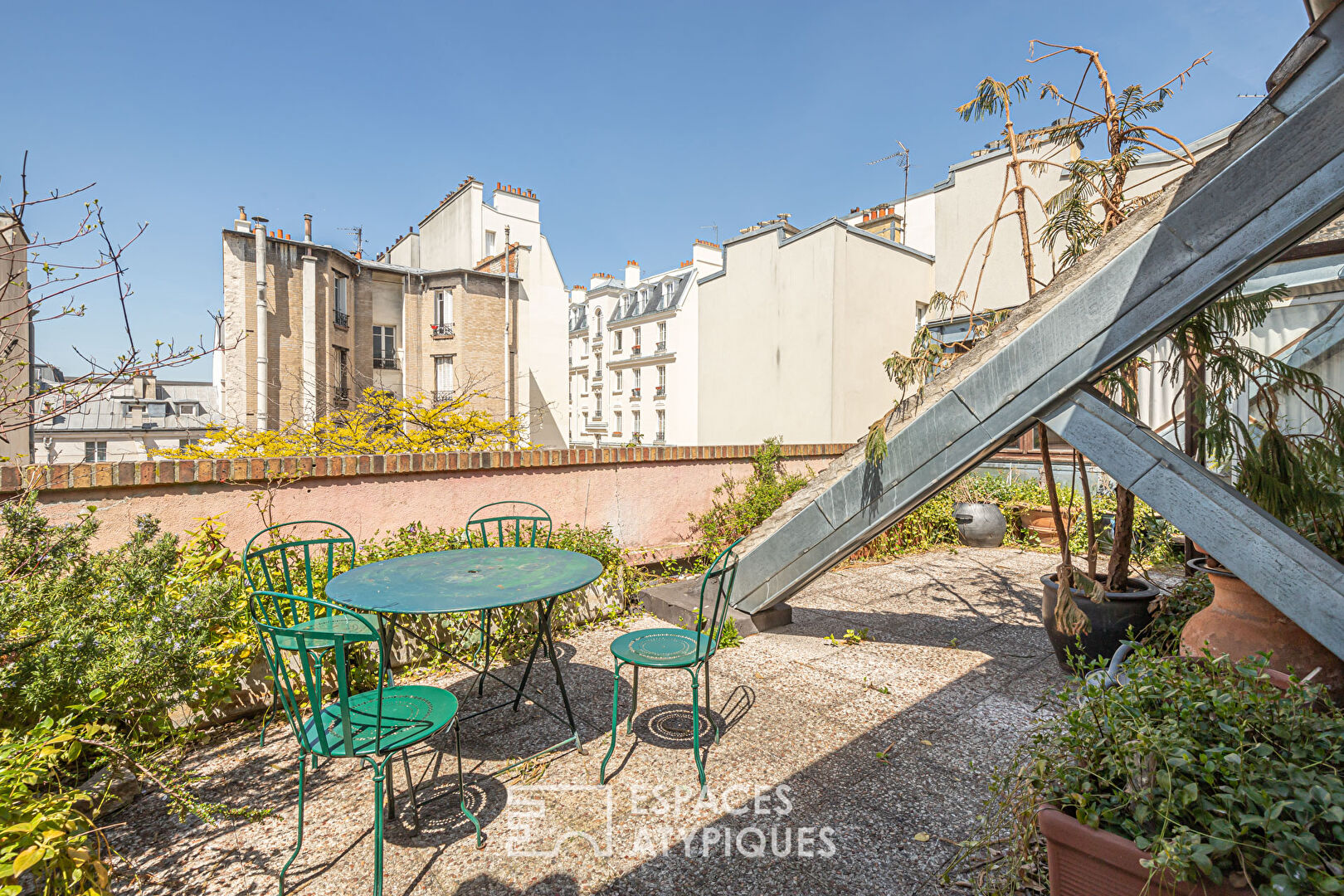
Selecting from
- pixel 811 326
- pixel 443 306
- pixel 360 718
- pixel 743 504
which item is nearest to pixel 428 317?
pixel 443 306

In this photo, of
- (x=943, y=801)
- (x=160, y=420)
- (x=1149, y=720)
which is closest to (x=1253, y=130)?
(x=1149, y=720)

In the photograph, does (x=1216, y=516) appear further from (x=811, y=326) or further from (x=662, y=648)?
(x=811, y=326)

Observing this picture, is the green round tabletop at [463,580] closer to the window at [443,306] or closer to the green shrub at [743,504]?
the green shrub at [743,504]

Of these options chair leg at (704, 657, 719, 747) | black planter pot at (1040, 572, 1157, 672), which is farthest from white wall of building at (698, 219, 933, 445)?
chair leg at (704, 657, 719, 747)

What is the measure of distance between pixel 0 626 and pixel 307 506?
2469mm

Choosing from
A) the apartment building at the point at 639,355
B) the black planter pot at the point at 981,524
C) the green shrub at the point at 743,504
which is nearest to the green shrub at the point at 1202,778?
the green shrub at the point at 743,504

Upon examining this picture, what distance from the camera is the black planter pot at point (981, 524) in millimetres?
8172

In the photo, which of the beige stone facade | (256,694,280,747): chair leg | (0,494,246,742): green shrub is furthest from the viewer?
the beige stone facade

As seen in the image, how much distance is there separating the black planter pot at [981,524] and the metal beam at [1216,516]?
571 cm

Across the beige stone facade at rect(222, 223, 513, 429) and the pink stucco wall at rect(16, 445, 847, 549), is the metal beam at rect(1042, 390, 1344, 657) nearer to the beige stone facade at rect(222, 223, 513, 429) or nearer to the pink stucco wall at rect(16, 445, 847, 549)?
the pink stucco wall at rect(16, 445, 847, 549)

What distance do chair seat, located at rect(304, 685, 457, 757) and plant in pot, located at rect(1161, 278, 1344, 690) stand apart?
321 centimetres

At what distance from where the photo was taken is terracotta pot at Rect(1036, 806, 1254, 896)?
1.44m

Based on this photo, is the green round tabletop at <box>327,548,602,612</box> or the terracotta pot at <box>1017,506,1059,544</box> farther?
the terracotta pot at <box>1017,506,1059,544</box>

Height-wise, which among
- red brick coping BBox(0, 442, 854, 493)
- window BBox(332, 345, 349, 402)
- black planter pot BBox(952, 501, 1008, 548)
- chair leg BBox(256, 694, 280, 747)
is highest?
window BBox(332, 345, 349, 402)
